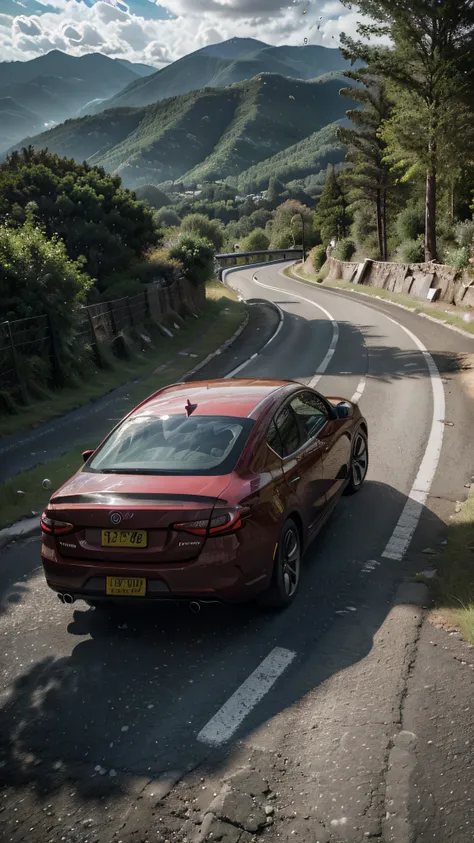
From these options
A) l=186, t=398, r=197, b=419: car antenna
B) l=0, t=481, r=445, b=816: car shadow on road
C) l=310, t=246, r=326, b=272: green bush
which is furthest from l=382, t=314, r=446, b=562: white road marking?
l=310, t=246, r=326, b=272: green bush

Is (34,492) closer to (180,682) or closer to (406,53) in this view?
(180,682)

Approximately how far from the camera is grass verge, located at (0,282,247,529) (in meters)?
8.82

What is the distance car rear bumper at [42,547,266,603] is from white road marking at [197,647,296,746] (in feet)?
1.65

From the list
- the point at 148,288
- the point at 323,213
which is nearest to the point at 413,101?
the point at 148,288

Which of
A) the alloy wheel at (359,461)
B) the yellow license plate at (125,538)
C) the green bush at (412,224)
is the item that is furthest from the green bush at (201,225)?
the yellow license plate at (125,538)

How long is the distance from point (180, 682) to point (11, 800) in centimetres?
131

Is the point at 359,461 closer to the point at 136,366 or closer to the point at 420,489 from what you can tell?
the point at 420,489

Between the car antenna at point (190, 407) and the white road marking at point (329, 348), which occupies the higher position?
the car antenna at point (190, 407)

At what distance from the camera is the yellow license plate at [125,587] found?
17.0 feet

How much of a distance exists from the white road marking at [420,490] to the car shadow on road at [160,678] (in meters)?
0.36

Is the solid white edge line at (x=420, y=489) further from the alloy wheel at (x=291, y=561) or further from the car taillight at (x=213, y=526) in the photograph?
the car taillight at (x=213, y=526)

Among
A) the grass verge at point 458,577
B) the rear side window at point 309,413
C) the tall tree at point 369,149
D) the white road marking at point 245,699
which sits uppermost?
the tall tree at point 369,149

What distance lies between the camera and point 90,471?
595 centimetres

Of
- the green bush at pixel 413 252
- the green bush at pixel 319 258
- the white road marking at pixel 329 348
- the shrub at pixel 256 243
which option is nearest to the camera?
the white road marking at pixel 329 348
